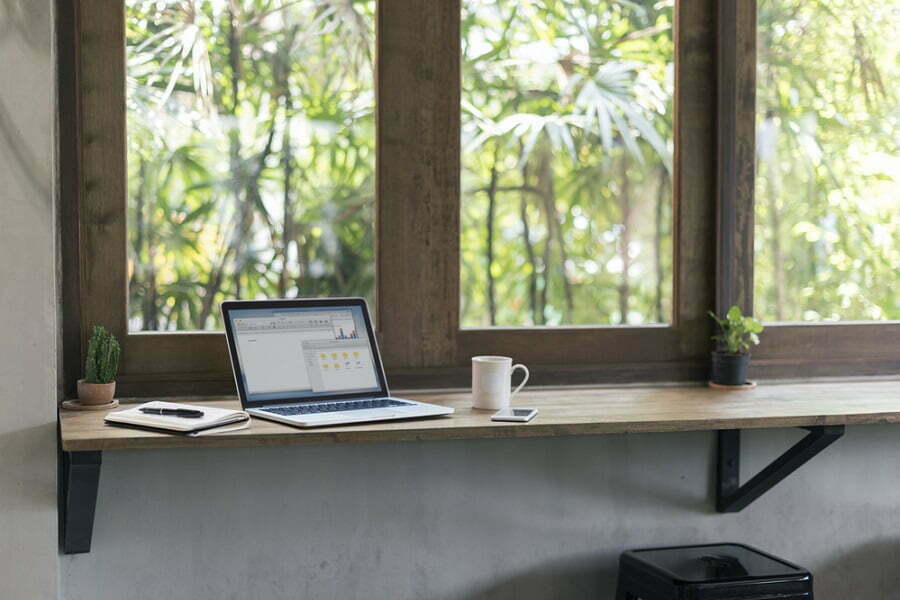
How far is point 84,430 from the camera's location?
199 centimetres

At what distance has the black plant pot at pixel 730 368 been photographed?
8.43 ft

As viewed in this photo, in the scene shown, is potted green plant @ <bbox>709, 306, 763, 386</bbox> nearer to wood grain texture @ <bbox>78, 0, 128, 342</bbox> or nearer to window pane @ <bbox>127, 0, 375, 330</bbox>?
window pane @ <bbox>127, 0, 375, 330</bbox>

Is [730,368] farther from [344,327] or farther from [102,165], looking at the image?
[102,165]

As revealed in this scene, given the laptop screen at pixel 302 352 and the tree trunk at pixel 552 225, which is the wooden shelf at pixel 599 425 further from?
the tree trunk at pixel 552 225

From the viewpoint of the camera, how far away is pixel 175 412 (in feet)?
6.77

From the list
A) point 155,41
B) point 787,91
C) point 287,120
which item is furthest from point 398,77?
point 787,91

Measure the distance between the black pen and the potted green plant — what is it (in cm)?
128

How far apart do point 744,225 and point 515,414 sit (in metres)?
0.91

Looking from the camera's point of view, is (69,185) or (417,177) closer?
(69,185)

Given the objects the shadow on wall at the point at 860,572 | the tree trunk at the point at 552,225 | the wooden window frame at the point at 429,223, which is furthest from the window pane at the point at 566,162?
the shadow on wall at the point at 860,572

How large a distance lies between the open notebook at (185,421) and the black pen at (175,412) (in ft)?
0.04

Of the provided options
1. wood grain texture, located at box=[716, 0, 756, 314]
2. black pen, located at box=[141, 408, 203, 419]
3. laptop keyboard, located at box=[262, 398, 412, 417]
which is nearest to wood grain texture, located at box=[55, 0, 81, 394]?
black pen, located at box=[141, 408, 203, 419]

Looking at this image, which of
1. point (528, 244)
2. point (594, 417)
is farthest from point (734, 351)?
point (528, 244)

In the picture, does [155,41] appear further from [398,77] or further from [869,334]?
[869,334]
